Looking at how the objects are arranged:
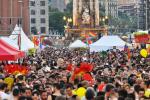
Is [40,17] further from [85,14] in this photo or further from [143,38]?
[143,38]

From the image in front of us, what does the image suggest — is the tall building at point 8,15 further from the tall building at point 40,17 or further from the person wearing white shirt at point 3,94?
the tall building at point 40,17

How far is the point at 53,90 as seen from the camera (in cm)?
1730

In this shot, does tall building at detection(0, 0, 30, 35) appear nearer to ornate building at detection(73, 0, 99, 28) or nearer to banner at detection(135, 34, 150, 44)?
ornate building at detection(73, 0, 99, 28)

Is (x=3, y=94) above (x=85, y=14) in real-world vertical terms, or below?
below

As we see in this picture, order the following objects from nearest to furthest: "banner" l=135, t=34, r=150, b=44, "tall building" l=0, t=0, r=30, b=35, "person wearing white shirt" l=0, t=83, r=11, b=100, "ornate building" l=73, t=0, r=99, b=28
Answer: "person wearing white shirt" l=0, t=83, r=11, b=100 < "banner" l=135, t=34, r=150, b=44 < "tall building" l=0, t=0, r=30, b=35 < "ornate building" l=73, t=0, r=99, b=28

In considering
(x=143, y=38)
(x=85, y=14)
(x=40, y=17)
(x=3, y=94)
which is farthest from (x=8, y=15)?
(x=40, y=17)

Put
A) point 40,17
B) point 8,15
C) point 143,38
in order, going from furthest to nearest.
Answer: point 40,17, point 8,15, point 143,38

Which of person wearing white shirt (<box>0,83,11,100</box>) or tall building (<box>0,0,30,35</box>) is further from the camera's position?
tall building (<box>0,0,30,35</box>)

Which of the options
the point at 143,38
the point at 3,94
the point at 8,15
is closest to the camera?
the point at 3,94

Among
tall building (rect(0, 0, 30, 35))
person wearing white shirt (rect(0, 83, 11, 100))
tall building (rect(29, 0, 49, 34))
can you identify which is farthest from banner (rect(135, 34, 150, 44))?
tall building (rect(29, 0, 49, 34))

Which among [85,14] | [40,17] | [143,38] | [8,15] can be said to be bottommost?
[40,17]

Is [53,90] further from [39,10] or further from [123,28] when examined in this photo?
[123,28]

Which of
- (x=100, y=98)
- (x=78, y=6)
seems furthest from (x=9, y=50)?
(x=78, y=6)

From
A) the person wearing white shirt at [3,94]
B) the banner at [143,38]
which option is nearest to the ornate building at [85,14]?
the banner at [143,38]
